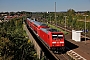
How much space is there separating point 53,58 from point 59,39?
3.05m

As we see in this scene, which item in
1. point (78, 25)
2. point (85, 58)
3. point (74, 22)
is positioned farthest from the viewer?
point (74, 22)

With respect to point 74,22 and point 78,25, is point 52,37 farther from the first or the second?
point 74,22

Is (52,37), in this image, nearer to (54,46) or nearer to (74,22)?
(54,46)

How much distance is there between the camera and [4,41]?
1780 cm

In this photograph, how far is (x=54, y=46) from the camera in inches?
1133

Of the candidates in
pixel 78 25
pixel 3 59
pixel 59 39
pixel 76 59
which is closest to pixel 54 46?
pixel 59 39

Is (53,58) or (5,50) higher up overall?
(5,50)

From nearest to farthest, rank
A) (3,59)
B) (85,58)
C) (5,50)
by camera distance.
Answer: (3,59) → (5,50) → (85,58)

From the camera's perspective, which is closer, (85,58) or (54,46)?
(85,58)

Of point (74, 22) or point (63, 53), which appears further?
point (74, 22)

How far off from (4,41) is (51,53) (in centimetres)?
1305

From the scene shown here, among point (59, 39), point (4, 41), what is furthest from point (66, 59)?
point (4, 41)

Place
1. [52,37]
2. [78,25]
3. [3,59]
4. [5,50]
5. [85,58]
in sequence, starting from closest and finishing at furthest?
[3,59]
[5,50]
[85,58]
[52,37]
[78,25]

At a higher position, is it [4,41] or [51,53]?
[4,41]
